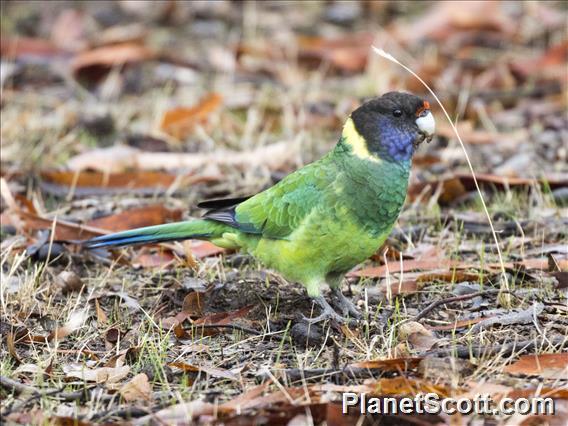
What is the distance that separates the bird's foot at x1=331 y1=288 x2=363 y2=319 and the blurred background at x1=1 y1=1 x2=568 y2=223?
4.42ft

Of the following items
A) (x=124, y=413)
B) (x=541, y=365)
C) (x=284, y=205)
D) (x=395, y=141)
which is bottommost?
(x=124, y=413)

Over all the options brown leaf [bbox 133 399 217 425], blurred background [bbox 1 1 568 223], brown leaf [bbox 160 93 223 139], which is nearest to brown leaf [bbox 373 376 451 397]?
brown leaf [bbox 133 399 217 425]

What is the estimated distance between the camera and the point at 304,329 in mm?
3852

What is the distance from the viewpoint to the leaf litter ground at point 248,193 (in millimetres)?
3463

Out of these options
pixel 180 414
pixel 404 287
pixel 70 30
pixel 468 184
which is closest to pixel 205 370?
pixel 180 414

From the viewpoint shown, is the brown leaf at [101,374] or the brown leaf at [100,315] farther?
the brown leaf at [100,315]

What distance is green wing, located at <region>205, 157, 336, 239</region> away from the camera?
4.19m

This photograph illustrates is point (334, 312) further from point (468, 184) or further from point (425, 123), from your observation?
point (468, 184)

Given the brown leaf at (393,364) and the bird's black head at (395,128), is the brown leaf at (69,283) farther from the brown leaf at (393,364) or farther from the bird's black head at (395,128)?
the brown leaf at (393,364)

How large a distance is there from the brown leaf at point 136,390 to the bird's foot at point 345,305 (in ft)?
3.62

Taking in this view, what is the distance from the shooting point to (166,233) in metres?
4.48

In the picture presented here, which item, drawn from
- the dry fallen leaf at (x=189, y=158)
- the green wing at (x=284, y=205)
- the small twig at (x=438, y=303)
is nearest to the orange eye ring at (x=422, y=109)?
the green wing at (x=284, y=205)

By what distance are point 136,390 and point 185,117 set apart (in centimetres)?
363

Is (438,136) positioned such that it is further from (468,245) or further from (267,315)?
(267,315)
